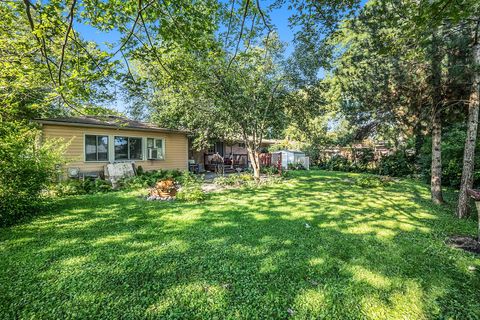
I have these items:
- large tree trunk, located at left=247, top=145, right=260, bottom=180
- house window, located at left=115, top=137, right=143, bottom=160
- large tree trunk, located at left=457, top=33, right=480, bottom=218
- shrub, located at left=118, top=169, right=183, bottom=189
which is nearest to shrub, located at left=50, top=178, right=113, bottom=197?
shrub, located at left=118, top=169, right=183, bottom=189

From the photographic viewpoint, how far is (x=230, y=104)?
9.49 m

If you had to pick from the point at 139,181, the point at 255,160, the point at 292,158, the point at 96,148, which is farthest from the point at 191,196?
the point at 292,158

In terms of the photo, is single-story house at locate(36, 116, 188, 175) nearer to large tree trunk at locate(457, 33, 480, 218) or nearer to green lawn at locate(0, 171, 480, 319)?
green lawn at locate(0, 171, 480, 319)

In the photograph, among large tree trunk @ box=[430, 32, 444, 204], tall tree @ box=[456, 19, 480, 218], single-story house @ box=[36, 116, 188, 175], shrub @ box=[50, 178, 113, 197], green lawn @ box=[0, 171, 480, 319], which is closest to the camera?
green lawn @ box=[0, 171, 480, 319]

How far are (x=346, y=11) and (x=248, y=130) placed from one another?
24.1 ft

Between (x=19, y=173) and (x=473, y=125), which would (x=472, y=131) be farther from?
(x=19, y=173)

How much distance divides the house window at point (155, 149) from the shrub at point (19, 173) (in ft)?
21.8

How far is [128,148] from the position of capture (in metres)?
11.2

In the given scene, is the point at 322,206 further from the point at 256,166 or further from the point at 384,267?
the point at 256,166

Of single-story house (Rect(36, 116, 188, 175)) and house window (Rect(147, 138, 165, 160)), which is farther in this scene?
house window (Rect(147, 138, 165, 160))

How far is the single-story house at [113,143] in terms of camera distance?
9.14 meters

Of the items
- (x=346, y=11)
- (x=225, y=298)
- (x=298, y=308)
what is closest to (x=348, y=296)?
(x=298, y=308)

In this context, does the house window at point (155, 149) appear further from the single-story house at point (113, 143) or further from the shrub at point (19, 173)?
the shrub at point (19, 173)

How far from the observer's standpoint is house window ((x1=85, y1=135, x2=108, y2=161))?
9.84 meters
